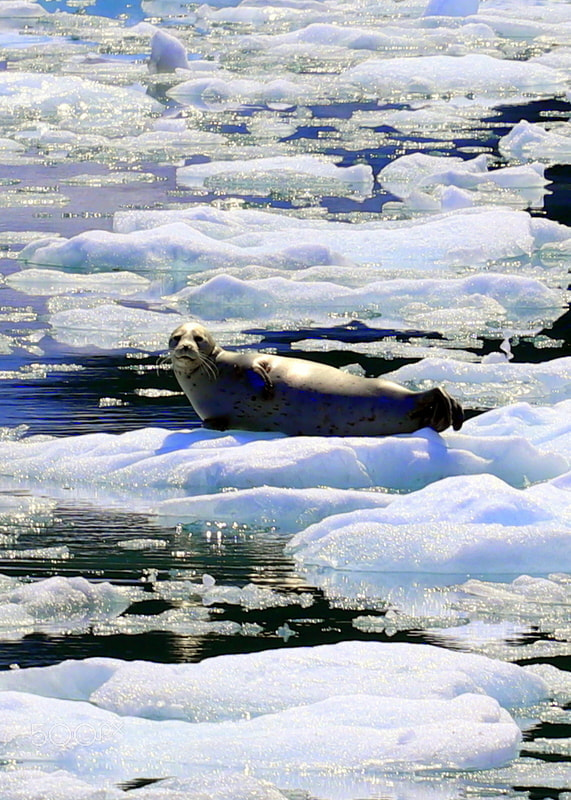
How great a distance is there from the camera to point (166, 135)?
520 inches

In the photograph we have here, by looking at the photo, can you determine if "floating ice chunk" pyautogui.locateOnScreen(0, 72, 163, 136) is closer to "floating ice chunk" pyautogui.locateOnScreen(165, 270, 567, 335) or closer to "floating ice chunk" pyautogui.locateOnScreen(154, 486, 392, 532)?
"floating ice chunk" pyautogui.locateOnScreen(165, 270, 567, 335)

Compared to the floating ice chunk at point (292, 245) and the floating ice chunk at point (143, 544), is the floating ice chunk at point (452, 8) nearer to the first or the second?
the floating ice chunk at point (292, 245)

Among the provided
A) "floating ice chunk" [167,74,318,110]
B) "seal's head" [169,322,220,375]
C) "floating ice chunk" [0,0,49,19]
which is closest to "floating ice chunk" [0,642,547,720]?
"seal's head" [169,322,220,375]

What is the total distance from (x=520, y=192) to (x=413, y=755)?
8.16 m

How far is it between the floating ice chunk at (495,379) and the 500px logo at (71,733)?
318cm

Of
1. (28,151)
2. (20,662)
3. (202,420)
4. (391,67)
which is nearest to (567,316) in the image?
(202,420)

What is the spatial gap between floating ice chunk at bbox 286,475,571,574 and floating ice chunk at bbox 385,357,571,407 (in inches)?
63.4

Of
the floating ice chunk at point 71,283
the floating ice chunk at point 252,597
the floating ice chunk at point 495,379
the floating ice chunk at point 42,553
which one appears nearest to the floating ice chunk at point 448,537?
the floating ice chunk at point 252,597

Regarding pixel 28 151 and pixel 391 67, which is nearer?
pixel 28 151

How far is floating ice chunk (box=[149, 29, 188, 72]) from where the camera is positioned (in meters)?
16.5

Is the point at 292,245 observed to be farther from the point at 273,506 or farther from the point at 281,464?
the point at 273,506

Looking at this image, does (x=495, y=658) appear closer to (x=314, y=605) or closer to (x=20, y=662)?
(x=314, y=605)

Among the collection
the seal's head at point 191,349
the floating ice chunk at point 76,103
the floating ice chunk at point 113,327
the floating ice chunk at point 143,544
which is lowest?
the floating ice chunk at point 143,544

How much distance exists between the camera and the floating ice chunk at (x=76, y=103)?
13914 millimetres
